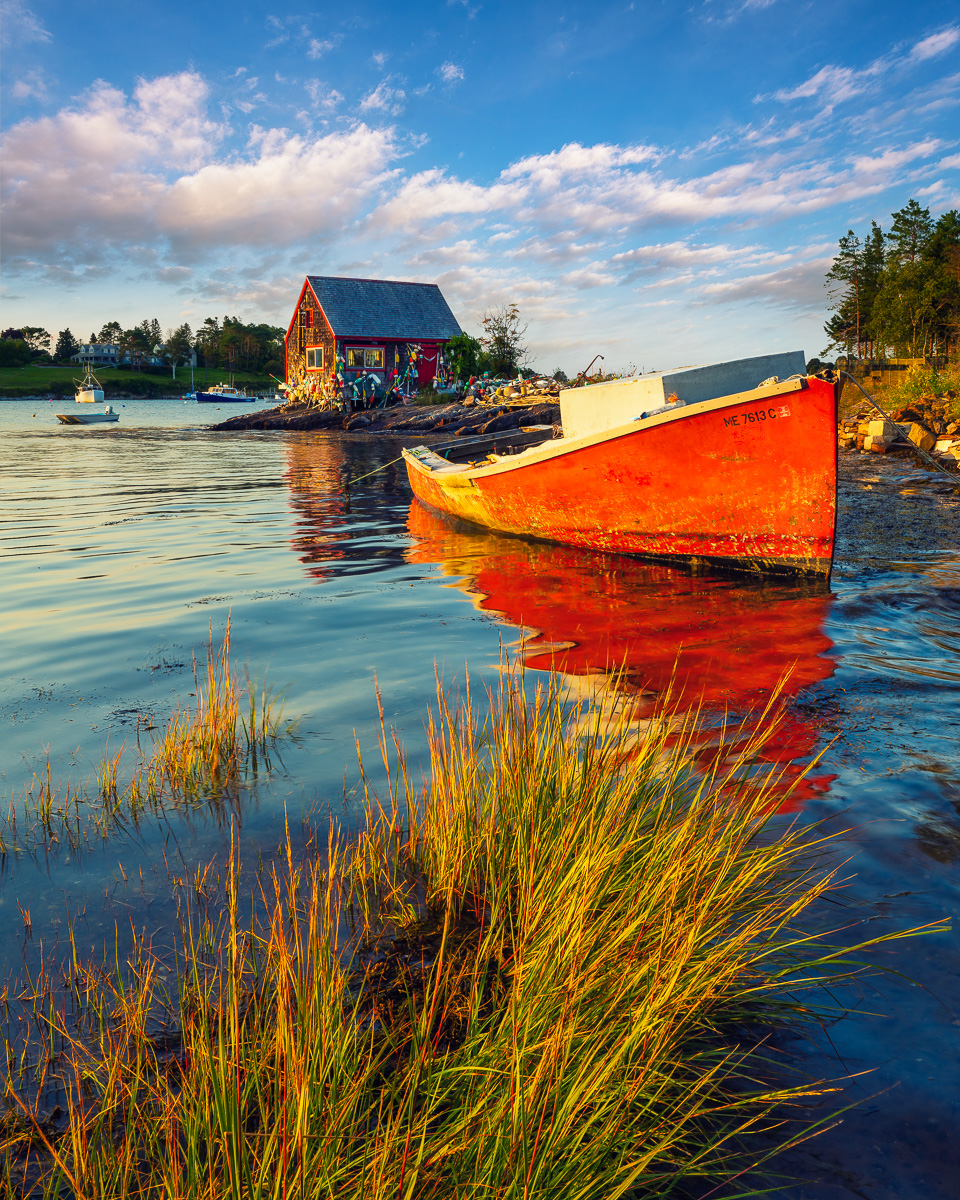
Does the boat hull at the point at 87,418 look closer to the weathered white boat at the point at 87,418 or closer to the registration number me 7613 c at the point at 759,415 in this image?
the weathered white boat at the point at 87,418

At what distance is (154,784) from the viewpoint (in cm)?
382

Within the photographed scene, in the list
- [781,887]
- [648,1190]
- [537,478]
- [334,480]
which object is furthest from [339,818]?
[334,480]

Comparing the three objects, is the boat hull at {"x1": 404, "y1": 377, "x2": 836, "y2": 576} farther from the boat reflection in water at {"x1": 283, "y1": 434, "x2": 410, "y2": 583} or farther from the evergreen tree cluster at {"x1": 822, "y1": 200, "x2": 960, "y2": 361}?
the evergreen tree cluster at {"x1": 822, "y1": 200, "x2": 960, "y2": 361}

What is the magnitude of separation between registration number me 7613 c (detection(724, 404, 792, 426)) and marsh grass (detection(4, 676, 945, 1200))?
5612mm

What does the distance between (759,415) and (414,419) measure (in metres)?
31.4

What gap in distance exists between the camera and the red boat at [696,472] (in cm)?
762

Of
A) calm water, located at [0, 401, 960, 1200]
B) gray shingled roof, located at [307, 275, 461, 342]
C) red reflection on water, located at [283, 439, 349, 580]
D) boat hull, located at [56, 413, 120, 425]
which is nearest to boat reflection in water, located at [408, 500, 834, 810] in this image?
calm water, located at [0, 401, 960, 1200]

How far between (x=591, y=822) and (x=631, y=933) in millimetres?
428

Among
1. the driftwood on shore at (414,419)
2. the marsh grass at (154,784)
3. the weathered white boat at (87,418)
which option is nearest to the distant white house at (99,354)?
the weathered white boat at (87,418)

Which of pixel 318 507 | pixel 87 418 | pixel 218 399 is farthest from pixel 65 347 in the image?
pixel 318 507

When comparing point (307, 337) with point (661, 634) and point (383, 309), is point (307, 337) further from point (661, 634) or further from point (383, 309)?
point (661, 634)

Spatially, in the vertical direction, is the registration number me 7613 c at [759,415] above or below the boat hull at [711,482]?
above

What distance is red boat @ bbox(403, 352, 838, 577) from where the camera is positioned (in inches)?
300

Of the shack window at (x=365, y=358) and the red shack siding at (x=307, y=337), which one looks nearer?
the shack window at (x=365, y=358)
